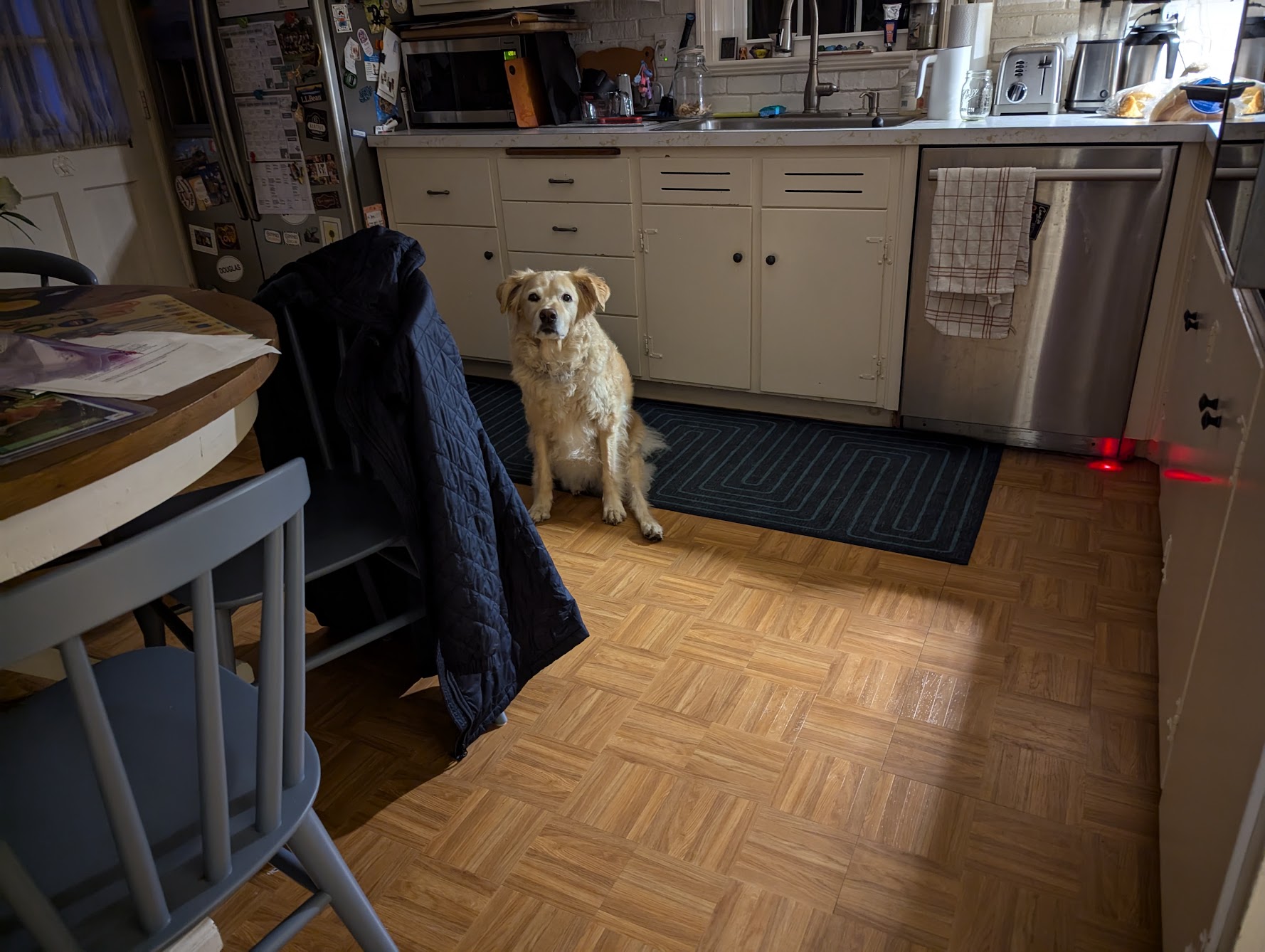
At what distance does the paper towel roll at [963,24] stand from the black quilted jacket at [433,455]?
83.6 inches

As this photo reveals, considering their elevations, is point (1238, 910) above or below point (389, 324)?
below

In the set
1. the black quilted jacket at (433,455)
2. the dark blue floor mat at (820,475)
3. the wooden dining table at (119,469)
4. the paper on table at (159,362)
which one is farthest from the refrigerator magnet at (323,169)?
the wooden dining table at (119,469)

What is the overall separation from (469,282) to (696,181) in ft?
3.63

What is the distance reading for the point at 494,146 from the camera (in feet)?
10.7

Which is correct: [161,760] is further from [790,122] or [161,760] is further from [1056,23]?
[1056,23]

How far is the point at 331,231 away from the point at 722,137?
1760 millimetres

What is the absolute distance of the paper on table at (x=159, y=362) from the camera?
41.8 inches

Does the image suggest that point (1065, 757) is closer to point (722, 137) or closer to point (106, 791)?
point (106, 791)

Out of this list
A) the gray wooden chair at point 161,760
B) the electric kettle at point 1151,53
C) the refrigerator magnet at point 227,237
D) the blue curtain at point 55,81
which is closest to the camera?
the gray wooden chair at point 161,760

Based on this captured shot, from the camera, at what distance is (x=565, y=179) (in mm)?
3180

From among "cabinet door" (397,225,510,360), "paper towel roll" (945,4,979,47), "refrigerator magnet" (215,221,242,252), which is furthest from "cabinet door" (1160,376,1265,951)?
"refrigerator magnet" (215,221,242,252)

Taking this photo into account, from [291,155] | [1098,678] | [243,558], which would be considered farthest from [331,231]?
[1098,678]

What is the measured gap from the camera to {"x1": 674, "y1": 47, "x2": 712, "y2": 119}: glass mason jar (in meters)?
3.33

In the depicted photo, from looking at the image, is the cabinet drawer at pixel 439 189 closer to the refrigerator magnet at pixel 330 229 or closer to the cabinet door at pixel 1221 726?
the refrigerator magnet at pixel 330 229
